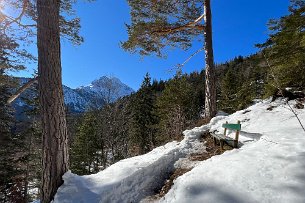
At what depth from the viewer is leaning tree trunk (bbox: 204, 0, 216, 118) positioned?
9883 mm

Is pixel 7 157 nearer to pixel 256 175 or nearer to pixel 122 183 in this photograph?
pixel 122 183

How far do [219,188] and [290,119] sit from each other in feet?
11.4

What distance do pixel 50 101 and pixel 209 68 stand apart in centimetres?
618

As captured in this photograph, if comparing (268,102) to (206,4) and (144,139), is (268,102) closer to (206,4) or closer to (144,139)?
(206,4)

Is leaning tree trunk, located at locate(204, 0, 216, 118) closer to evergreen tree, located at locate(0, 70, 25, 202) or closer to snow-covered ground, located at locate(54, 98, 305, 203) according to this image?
snow-covered ground, located at locate(54, 98, 305, 203)

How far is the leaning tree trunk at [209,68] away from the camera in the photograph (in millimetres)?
9883

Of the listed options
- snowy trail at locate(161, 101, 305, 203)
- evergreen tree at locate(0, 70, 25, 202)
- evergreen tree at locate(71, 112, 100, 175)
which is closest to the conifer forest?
snowy trail at locate(161, 101, 305, 203)

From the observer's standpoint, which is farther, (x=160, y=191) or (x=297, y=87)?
(x=297, y=87)

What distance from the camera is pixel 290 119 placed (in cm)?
621

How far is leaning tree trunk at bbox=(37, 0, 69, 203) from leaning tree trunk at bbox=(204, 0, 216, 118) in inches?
224

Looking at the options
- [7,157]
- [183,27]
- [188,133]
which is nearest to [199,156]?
[188,133]

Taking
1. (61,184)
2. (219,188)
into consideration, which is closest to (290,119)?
(219,188)

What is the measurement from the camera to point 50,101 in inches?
226

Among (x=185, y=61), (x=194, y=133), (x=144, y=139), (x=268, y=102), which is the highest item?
(x=185, y=61)
